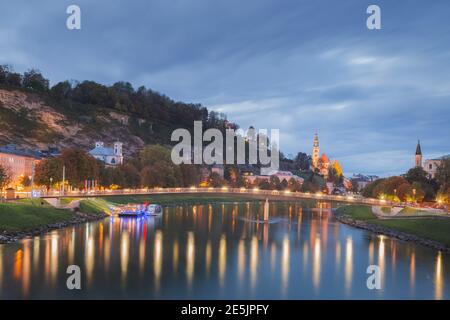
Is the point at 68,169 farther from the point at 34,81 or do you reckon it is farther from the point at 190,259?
the point at 34,81

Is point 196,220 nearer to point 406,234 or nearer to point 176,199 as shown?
point 406,234

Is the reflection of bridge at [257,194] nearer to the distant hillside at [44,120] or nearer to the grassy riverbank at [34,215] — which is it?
the grassy riverbank at [34,215]

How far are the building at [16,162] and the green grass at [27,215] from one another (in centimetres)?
4051

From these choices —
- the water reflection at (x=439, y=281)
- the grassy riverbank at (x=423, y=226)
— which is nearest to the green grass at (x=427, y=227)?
the grassy riverbank at (x=423, y=226)

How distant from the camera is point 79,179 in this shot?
92.1 m

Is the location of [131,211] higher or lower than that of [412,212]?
lower

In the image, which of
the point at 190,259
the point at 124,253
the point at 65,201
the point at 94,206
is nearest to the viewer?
the point at 190,259

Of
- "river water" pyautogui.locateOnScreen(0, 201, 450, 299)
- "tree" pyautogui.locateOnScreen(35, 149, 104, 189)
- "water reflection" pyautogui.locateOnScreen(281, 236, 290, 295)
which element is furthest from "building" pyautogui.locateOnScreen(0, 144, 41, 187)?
"water reflection" pyautogui.locateOnScreen(281, 236, 290, 295)

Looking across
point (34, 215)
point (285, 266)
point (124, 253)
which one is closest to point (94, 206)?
point (34, 215)

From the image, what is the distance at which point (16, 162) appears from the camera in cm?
11425

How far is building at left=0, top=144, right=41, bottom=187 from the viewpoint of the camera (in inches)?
4265

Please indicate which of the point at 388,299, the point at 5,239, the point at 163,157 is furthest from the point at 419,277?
the point at 163,157

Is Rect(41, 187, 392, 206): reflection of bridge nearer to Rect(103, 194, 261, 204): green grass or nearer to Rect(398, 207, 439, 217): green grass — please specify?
Rect(103, 194, 261, 204): green grass

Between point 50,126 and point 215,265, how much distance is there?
137 m
